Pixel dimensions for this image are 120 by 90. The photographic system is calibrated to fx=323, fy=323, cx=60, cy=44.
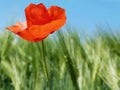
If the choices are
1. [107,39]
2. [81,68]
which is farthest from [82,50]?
[107,39]

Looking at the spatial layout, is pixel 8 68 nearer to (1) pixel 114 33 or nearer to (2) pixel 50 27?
(1) pixel 114 33

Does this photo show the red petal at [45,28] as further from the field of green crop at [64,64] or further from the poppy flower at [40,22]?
the field of green crop at [64,64]

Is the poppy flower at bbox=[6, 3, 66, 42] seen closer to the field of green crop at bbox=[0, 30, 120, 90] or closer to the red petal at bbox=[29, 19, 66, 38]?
the red petal at bbox=[29, 19, 66, 38]

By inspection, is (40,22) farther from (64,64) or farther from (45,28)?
(64,64)

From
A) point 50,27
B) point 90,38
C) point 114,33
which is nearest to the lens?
point 50,27

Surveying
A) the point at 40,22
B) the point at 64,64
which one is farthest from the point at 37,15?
the point at 64,64

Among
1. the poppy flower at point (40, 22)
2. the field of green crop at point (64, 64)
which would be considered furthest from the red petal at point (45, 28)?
the field of green crop at point (64, 64)
